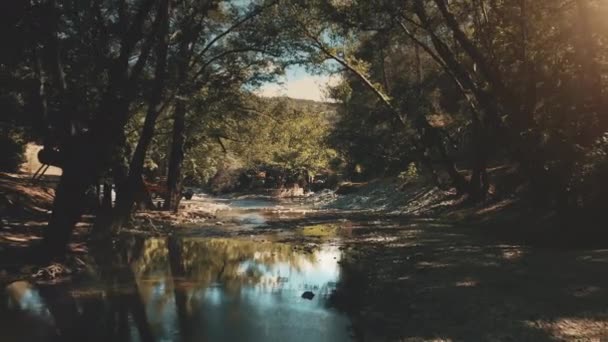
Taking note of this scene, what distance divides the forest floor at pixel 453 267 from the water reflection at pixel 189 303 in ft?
2.70

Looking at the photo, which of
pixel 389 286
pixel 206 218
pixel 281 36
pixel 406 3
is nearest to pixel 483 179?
pixel 406 3

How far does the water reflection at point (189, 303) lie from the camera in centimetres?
940

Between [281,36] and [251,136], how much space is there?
9612 mm

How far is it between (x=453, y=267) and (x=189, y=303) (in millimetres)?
6546

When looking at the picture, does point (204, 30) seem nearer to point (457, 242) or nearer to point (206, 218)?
point (206, 218)

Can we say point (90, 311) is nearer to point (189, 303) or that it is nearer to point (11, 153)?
point (189, 303)

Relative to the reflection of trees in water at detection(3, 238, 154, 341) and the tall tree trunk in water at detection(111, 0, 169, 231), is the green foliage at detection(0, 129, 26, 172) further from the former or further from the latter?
the reflection of trees in water at detection(3, 238, 154, 341)

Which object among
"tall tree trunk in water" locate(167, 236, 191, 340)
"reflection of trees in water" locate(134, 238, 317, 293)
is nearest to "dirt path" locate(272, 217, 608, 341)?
"reflection of trees in water" locate(134, 238, 317, 293)

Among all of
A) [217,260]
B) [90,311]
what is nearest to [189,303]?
[90,311]

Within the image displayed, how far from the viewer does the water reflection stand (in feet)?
30.8

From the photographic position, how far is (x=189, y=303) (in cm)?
1144

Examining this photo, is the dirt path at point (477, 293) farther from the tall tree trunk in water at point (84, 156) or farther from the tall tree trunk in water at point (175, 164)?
the tall tree trunk in water at point (175, 164)

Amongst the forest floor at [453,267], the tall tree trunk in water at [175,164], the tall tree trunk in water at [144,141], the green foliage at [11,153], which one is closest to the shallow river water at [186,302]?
the forest floor at [453,267]

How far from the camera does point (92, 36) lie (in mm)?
20766
